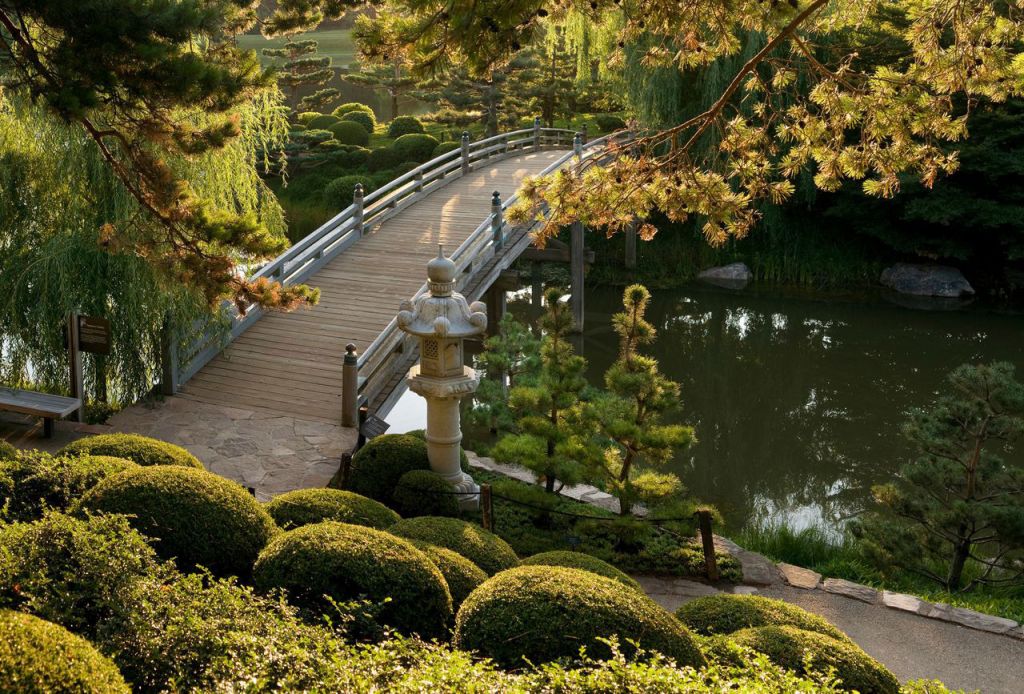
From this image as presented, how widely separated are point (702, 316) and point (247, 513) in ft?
51.4

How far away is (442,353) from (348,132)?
21.6 meters

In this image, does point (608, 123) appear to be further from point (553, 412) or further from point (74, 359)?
point (74, 359)

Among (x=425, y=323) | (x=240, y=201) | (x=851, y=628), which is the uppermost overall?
(x=240, y=201)

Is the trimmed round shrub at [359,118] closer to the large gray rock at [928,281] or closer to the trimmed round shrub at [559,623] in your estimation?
the large gray rock at [928,281]

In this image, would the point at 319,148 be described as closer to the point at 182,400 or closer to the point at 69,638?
the point at 182,400

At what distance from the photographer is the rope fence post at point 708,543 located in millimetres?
7930

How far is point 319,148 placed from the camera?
27062 millimetres

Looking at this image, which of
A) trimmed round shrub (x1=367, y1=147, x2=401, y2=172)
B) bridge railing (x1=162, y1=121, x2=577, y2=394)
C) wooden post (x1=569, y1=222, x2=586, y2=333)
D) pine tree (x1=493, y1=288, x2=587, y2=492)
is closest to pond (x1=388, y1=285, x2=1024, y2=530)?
wooden post (x1=569, y1=222, x2=586, y2=333)

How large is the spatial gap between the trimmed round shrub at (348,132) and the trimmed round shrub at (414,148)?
193 cm

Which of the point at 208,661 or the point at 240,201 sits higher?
the point at 240,201

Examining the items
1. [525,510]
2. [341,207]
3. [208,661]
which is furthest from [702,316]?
[208,661]

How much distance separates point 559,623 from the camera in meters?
4.19

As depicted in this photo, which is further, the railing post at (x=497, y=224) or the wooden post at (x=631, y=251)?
the wooden post at (x=631, y=251)

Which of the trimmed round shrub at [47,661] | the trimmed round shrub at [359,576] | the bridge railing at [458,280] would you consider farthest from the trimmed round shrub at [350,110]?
the trimmed round shrub at [47,661]
